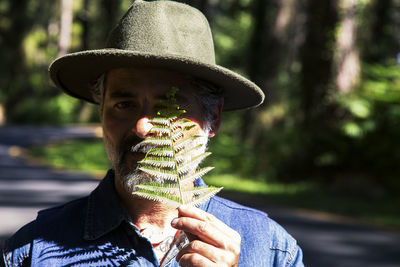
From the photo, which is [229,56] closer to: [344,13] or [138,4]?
[344,13]

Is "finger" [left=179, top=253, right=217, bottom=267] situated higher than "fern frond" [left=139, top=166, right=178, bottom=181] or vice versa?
"fern frond" [left=139, top=166, right=178, bottom=181]

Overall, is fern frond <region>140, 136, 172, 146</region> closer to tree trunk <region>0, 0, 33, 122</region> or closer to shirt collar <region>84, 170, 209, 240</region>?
shirt collar <region>84, 170, 209, 240</region>

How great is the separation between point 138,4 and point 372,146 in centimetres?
1064

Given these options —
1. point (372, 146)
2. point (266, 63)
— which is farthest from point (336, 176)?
point (266, 63)

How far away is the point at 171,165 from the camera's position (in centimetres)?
173

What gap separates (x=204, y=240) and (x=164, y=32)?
84cm

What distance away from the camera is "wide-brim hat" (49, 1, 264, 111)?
2006 millimetres

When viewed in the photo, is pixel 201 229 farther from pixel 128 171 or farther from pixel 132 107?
pixel 132 107

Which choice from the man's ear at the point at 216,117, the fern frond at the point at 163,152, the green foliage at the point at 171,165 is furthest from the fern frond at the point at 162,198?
the man's ear at the point at 216,117

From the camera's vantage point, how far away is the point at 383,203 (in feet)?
36.2

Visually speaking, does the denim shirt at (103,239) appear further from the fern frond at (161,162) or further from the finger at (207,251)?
the fern frond at (161,162)

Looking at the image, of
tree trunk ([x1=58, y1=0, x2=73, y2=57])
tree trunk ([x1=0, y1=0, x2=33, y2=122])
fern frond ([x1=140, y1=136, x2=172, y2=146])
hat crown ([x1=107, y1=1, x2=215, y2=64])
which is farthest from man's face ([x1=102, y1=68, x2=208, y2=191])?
tree trunk ([x1=0, y1=0, x2=33, y2=122])

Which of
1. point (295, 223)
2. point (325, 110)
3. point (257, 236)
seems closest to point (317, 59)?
point (325, 110)

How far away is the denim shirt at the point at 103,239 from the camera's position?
2.02m
